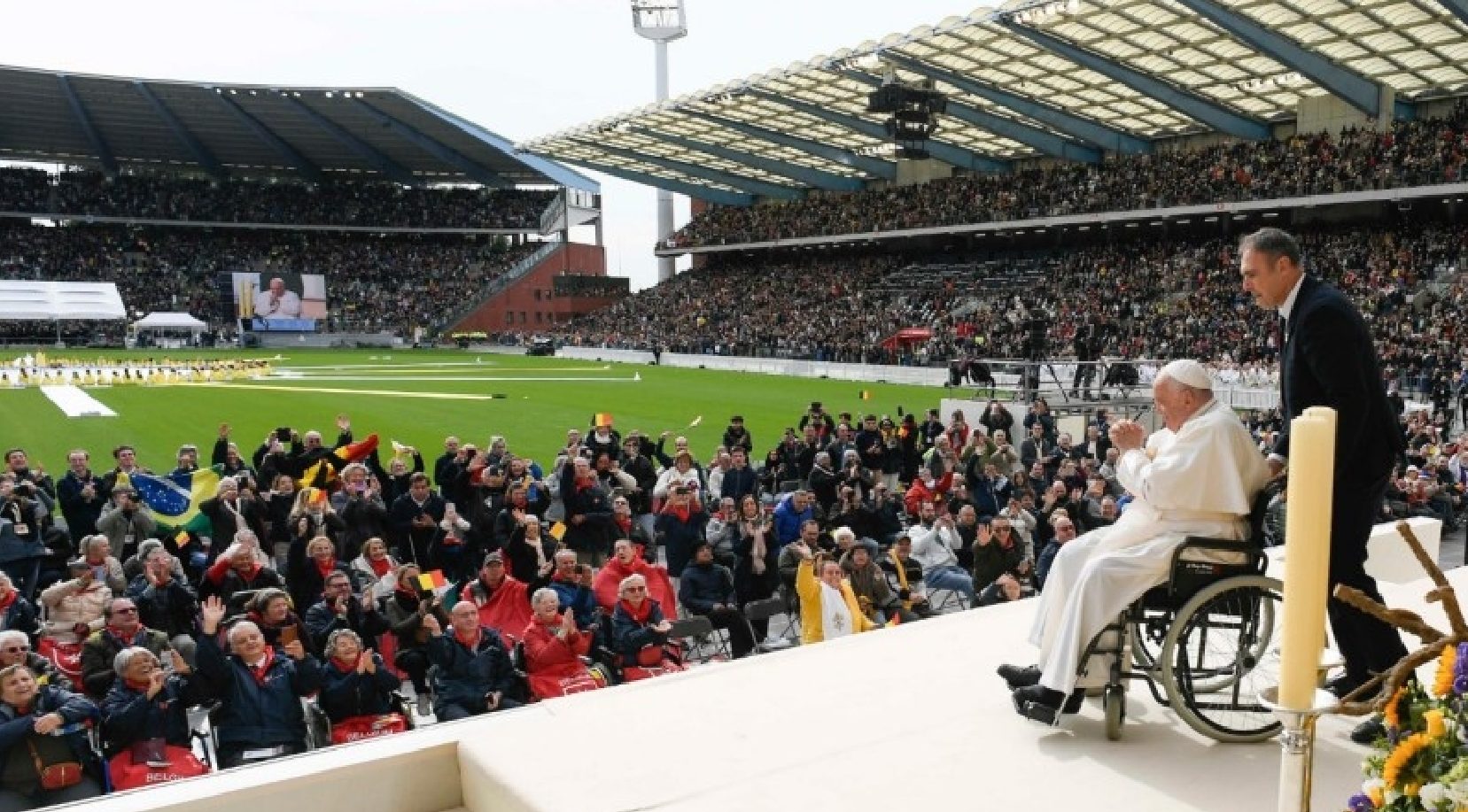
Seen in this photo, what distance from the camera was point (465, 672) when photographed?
6633mm

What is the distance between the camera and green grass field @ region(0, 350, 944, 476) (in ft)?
72.8

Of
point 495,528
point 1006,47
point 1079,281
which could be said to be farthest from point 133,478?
point 1079,281

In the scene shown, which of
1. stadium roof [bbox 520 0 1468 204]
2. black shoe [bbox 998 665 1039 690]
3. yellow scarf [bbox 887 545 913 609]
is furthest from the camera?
stadium roof [bbox 520 0 1468 204]

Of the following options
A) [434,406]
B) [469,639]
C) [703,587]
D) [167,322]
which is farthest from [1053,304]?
[167,322]

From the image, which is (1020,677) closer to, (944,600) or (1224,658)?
(1224,658)

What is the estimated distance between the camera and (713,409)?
94.7ft

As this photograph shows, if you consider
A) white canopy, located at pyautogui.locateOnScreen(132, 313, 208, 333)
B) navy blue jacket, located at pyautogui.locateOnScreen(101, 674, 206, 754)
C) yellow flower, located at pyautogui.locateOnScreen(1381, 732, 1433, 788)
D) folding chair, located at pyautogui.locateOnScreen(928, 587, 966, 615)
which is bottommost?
folding chair, located at pyautogui.locateOnScreen(928, 587, 966, 615)

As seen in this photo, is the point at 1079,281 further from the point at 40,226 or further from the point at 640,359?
the point at 40,226

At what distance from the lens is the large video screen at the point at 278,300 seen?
207ft

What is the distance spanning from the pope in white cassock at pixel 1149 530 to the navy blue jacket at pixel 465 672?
13.0 ft

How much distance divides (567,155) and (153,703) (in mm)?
53942

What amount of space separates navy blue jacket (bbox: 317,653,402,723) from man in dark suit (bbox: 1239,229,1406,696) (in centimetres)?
512

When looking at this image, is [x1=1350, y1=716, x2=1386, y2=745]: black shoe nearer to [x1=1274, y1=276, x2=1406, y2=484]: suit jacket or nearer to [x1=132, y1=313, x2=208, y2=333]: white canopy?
[x1=1274, y1=276, x2=1406, y2=484]: suit jacket

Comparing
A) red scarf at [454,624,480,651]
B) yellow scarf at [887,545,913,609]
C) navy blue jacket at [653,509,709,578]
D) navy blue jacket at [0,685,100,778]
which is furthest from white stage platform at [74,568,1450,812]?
navy blue jacket at [653,509,709,578]
